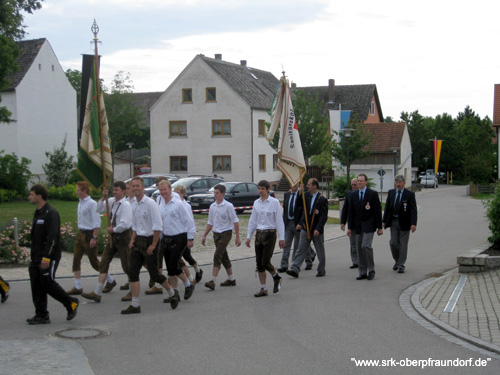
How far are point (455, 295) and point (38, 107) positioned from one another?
36.3 meters

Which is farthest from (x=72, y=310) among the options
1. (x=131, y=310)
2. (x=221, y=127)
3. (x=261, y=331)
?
(x=221, y=127)

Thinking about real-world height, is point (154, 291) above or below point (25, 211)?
below

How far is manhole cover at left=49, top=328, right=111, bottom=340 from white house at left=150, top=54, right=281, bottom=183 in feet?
140

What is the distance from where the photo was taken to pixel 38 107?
4156cm

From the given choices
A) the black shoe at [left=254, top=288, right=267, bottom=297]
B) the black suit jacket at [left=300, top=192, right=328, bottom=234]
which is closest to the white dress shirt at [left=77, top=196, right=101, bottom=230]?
the black shoe at [left=254, top=288, right=267, bottom=297]

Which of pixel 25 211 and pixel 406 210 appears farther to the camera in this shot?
pixel 25 211

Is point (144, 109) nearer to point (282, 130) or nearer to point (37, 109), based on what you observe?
point (37, 109)

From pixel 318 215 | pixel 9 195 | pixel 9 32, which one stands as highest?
pixel 9 32

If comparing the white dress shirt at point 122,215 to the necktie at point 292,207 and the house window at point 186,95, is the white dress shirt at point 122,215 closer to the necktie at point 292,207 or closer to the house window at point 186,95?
the necktie at point 292,207

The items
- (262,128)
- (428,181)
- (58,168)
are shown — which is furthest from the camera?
(428,181)

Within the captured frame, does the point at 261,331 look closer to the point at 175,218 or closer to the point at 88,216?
the point at 175,218

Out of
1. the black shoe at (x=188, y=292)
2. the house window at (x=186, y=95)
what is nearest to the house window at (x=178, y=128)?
the house window at (x=186, y=95)

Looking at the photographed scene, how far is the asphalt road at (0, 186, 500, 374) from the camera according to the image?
6.32m

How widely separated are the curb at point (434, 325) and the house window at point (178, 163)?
43100mm
